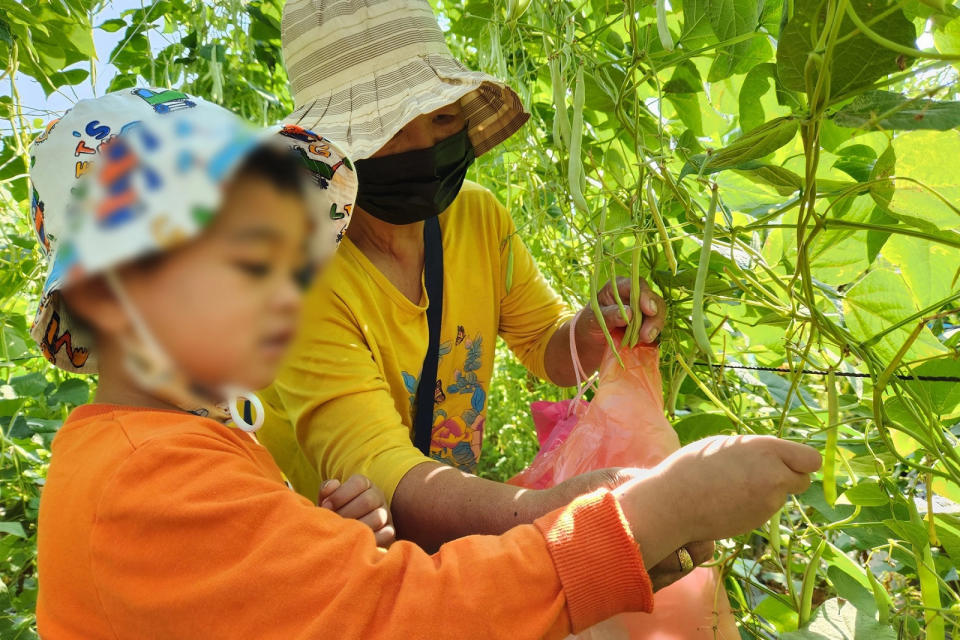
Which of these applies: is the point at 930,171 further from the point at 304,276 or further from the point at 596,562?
the point at 304,276

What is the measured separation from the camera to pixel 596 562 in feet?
1.75

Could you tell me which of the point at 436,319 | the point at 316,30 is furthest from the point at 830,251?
the point at 316,30

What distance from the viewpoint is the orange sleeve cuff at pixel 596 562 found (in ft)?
1.76

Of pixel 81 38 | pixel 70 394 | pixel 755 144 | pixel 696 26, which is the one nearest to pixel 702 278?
pixel 755 144

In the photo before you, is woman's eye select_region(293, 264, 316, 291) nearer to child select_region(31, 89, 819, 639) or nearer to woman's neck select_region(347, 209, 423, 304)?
child select_region(31, 89, 819, 639)

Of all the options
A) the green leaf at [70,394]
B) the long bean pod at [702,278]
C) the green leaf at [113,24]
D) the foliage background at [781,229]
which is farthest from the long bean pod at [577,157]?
the green leaf at [113,24]

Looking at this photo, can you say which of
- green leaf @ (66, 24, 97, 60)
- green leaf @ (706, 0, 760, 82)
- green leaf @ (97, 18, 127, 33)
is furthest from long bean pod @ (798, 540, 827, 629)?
green leaf @ (97, 18, 127, 33)

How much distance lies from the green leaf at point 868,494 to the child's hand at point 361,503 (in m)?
0.43

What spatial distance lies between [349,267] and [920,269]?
62 centimetres

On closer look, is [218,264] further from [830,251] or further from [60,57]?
[60,57]

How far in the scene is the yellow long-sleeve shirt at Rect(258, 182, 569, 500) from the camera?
0.85m

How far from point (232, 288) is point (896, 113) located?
0.53 metres

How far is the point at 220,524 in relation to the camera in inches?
18.7

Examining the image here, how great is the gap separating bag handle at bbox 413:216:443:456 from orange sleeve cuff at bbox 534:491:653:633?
0.48 m
